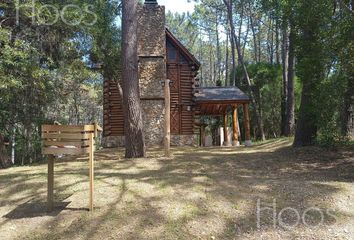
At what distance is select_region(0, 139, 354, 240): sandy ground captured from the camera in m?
5.09

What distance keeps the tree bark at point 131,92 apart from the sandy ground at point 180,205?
79.3 inches

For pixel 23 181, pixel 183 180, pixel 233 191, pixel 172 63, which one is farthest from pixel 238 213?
pixel 172 63

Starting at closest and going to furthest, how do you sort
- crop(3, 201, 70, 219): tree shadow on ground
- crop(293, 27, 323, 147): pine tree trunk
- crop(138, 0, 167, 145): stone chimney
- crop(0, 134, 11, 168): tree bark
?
crop(3, 201, 70, 219): tree shadow on ground, crop(293, 27, 323, 147): pine tree trunk, crop(0, 134, 11, 168): tree bark, crop(138, 0, 167, 145): stone chimney

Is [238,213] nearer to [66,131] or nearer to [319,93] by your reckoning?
[66,131]

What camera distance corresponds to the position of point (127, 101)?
10773mm

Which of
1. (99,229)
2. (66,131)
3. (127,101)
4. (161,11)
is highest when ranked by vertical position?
(161,11)

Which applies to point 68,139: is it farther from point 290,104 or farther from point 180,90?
point 290,104

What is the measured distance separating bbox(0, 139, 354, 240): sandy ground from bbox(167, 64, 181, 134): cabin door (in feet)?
33.9

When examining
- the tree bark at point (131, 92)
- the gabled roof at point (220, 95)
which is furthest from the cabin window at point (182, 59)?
the tree bark at point (131, 92)

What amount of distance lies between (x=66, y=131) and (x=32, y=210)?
1.56 meters

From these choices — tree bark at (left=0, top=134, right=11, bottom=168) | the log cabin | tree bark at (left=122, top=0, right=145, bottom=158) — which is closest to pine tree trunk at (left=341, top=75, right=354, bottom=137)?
tree bark at (left=122, top=0, right=145, bottom=158)

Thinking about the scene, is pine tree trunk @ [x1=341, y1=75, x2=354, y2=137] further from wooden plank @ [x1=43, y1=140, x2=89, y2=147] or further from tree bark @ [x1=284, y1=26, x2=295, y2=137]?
tree bark @ [x1=284, y1=26, x2=295, y2=137]

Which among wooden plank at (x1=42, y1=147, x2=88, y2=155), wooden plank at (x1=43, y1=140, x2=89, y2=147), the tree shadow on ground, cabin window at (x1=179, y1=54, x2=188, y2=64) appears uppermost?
cabin window at (x1=179, y1=54, x2=188, y2=64)

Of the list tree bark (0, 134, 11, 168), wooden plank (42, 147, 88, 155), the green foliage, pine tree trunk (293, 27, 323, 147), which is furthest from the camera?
tree bark (0, 134, 11, 168)
